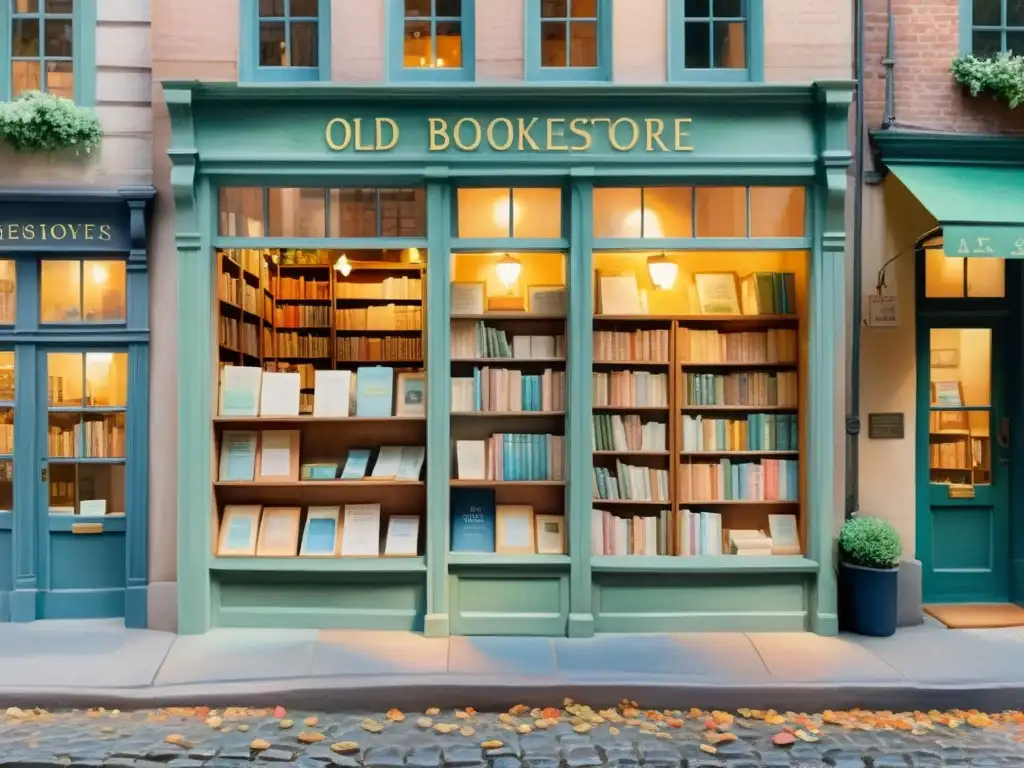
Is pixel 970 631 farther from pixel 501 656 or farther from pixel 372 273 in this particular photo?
pixel 372 273

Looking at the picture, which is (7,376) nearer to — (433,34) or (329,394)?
(329,394)

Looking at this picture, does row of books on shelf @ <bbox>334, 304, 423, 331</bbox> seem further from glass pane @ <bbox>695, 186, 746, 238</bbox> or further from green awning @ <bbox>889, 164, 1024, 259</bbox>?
green awning @ <bbox>889, 164, 1024, 259</bbox>

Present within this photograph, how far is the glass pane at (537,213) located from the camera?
7836mm

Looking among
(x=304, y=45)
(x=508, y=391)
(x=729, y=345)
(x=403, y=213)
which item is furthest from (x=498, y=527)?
(x=304, y=45)

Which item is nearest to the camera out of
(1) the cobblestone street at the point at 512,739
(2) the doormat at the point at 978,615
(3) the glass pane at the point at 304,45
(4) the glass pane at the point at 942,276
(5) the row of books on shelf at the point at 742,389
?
(1) the cobblestone street at the point at 512,739

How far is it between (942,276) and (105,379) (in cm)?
812

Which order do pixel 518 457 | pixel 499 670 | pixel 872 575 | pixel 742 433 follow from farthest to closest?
pixel 742 433, pixel 518 457, pixel 872 575, pixel 499 670

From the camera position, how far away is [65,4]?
8055 mm

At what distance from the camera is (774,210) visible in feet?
25.6

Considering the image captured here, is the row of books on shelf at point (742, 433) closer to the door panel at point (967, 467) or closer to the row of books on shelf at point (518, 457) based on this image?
the row of books on shelf at point (518, 457)

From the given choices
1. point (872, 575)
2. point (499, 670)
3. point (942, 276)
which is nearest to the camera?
point (499, 670)

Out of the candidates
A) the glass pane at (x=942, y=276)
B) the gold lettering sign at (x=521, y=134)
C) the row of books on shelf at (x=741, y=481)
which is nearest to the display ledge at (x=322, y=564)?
the row of books on shelf at (x=741, y=481)

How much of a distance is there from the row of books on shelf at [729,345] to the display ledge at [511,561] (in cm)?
226

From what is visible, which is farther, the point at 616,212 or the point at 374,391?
the point at 374,391
